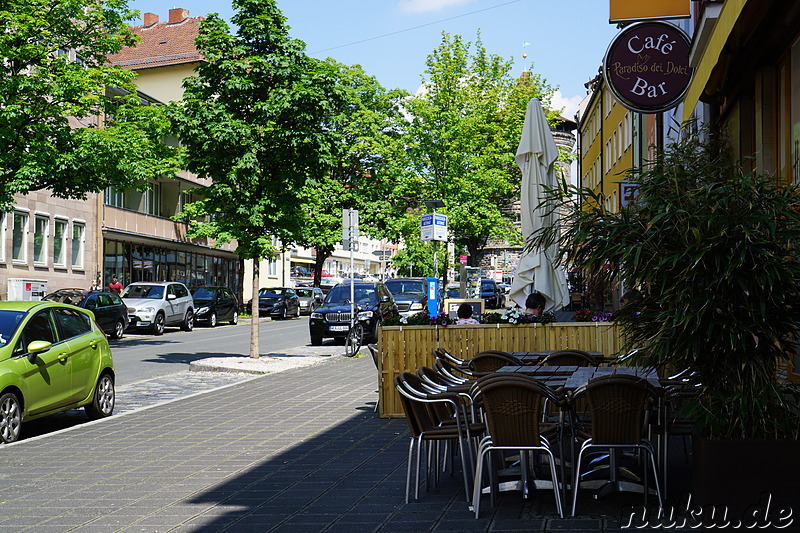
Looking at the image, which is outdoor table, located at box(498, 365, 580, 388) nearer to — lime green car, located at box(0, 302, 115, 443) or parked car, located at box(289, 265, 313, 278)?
lime green car, located at box(0, 302, 115, 443)

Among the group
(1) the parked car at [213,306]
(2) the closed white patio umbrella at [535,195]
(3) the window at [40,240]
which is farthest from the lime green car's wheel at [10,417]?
(3) the window at [40,240]

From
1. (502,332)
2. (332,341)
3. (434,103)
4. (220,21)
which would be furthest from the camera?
(434,103)

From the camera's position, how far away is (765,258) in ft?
16.4

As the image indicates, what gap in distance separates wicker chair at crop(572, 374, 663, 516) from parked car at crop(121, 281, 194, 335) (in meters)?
27.2

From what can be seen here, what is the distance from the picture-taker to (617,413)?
6.23m

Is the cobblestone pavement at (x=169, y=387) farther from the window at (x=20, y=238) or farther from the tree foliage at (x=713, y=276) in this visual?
the window at (x=20, y=238)

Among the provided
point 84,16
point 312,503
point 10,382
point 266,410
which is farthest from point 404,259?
point 312,503

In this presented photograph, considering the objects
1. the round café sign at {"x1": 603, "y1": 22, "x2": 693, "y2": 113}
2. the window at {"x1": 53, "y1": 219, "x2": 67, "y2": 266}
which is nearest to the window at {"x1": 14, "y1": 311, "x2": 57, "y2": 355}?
the round café sign at {"x1": 603, "y1": 22, "x2": 693, "y2": 113}

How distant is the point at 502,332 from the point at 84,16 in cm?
1677

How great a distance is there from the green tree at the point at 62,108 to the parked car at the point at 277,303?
22257 millimetres

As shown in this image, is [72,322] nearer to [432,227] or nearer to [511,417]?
[511,417]

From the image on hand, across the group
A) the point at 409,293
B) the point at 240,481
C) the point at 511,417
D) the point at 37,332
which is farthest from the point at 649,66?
the point at 409,293

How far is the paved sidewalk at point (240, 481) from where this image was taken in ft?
20.2

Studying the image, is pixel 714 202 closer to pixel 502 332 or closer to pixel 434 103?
pixel 502 332
